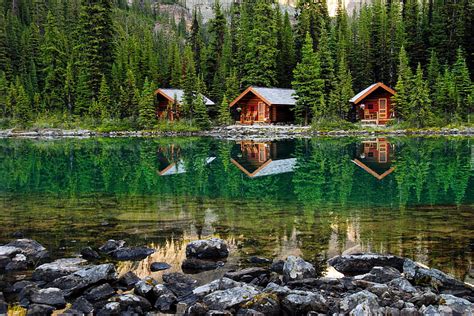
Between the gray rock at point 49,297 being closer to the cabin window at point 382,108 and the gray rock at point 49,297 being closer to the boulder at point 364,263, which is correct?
the boulder at point 364,263

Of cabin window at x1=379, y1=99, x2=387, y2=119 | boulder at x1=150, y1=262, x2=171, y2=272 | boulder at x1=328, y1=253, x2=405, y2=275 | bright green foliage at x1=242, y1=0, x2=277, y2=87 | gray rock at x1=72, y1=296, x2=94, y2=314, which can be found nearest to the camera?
gray rock at x1=72, y1=296, x2=94, y2=314

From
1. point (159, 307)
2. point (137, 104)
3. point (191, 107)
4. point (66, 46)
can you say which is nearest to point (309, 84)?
point (191, 107)

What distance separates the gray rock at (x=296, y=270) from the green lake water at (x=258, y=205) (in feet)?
2.66

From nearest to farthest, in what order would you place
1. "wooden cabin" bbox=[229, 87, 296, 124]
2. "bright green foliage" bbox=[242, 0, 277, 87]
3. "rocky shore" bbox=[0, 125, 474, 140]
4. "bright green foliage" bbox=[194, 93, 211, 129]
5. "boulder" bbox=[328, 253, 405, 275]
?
"boulder" bbox=[328, 253, 405, 275] < "rocky shore" bbox=[0, 125, 474, 140] < "bright green foliage" bbox=[194, 93, 211, 129] < "wooden cabin" bbox=[229, 87, 296, 124] < "bright green foliage" bbox=[242, 0, 277, 87]

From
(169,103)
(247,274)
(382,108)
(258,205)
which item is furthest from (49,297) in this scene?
(169,103)

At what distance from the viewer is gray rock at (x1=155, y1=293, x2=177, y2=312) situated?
6.68 meters

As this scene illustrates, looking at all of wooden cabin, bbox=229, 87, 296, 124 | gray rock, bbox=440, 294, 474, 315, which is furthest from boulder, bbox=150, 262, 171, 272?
wooden cabin, bbox=229, 87, 296, 124

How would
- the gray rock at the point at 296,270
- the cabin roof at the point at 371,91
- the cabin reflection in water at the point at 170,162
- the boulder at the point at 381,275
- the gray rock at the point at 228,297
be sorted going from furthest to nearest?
the cabin roof at the point at 371,91 → the cabin reflection in water at the point at 170,162 → the gray rock at the point at 296,270 → the boulder at the point at 381,275 → the gray rock at the point at 228,297

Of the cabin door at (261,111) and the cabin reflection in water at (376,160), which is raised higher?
the cabin door at (261,111)

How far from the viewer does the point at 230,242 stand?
9969 mm

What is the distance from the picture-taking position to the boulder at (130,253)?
29.4ft

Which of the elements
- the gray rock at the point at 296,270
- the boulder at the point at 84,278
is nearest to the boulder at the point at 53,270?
the boulder at the point at 84,278

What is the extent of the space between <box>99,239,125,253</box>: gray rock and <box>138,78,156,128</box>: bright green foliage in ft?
139

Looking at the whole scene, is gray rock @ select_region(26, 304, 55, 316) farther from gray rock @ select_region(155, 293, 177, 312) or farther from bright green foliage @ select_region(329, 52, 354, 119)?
bright green foliage @ select_region(329, 52, 354, 119)
